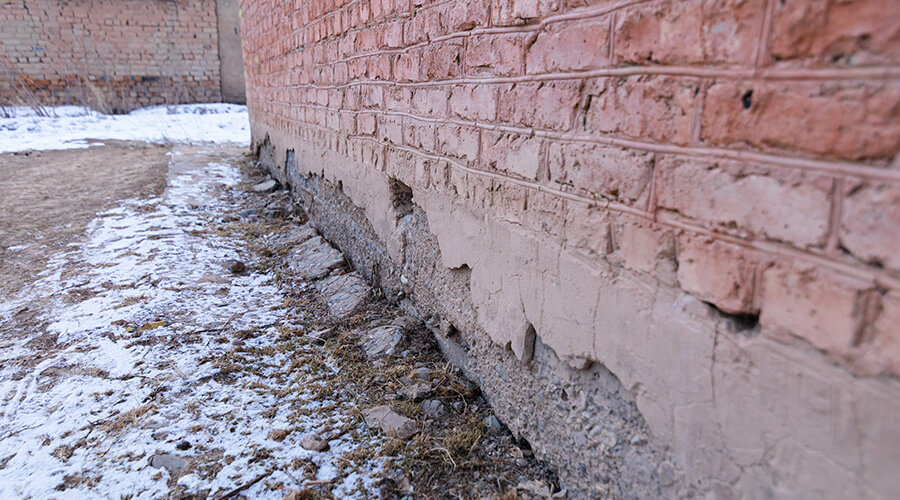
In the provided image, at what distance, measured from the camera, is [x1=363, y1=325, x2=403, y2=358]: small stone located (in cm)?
248

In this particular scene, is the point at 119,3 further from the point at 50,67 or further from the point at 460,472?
the point at 460,472

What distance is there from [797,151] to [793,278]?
0.68 ft

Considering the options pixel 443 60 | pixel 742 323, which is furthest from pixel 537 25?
pixel 742 323

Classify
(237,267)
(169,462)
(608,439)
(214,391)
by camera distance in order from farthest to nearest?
(237,267)
(214,391)
(169,462)
(608,439)

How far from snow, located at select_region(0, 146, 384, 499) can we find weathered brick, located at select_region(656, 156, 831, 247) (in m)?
1.30

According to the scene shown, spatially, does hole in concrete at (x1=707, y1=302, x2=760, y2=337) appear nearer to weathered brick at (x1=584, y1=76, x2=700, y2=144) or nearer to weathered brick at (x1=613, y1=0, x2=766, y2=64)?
weathered brick at (x1=584, y1=76, x2=700, y2=144)

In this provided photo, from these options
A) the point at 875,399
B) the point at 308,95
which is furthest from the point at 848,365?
the point at 308,95

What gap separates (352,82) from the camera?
3094 millimetres

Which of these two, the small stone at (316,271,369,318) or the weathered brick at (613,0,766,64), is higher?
the weathered brick at (613,0,766,64)

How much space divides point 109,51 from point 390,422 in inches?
606

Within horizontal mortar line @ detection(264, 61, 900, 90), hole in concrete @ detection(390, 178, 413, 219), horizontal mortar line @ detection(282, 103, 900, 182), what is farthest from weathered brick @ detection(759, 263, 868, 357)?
hole in concrete @ detection(390, 178, 413, 219)

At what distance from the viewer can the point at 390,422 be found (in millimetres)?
2000

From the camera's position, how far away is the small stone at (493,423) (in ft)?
6.47

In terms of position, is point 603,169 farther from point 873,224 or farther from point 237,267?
point 237,267
